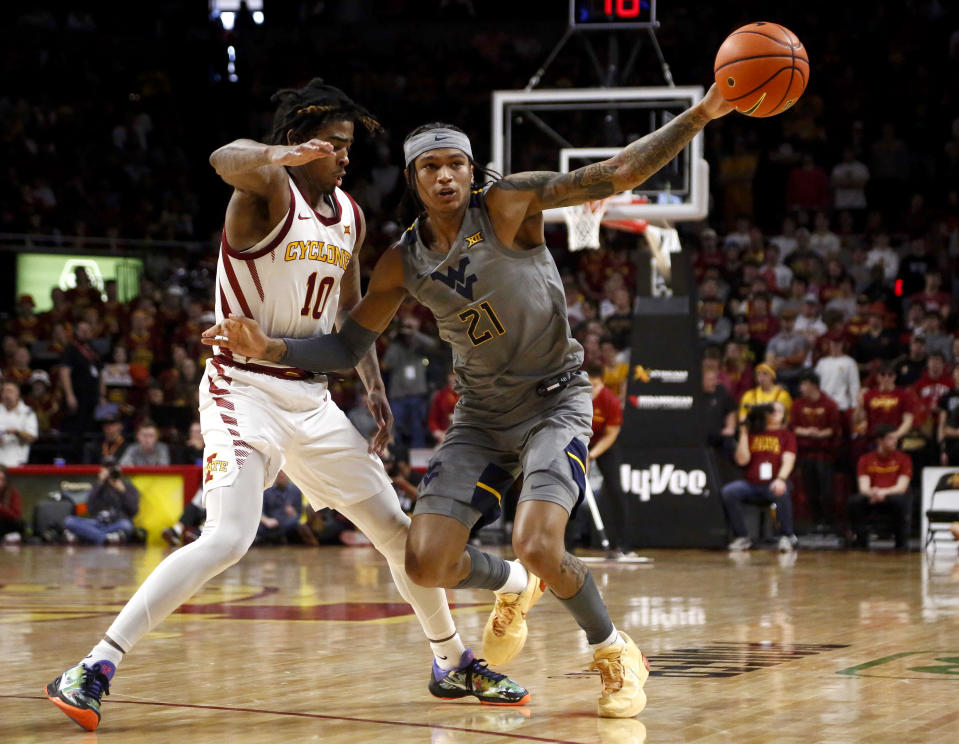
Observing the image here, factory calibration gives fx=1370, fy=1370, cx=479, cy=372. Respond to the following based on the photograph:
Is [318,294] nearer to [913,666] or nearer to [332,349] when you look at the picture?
[332,349]

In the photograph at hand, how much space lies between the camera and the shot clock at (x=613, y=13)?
42.2 ft

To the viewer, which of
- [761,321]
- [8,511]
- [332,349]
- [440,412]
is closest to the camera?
[332,349]

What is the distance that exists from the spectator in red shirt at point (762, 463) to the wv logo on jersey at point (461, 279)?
9425 millimetres

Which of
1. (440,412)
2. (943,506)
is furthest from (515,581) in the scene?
(440,412)

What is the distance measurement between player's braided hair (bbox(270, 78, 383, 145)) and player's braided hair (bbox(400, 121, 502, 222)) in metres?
0.26

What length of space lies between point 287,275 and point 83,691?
1637mm

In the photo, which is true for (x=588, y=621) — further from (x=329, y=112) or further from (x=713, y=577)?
(x=713, y=577)

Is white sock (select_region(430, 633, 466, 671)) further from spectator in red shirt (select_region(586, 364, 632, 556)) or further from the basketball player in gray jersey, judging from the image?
spectator in red shirt (select_region(586, 364, 632, 556))

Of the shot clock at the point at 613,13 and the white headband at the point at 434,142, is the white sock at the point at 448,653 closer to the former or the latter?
the white headband at the point at 434,142

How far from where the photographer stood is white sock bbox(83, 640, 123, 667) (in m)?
4.66

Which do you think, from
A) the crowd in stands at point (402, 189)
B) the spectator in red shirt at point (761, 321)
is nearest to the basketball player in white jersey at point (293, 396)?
the crowd in stands at point (402, 189)

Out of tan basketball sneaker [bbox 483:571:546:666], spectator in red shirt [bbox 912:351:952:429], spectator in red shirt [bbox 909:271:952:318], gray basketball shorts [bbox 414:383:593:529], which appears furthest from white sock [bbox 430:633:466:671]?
spectator in red shirt [bbox 909:271:952:318]

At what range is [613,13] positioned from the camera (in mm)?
12938

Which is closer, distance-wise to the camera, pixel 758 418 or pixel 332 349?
pixel 332 349
